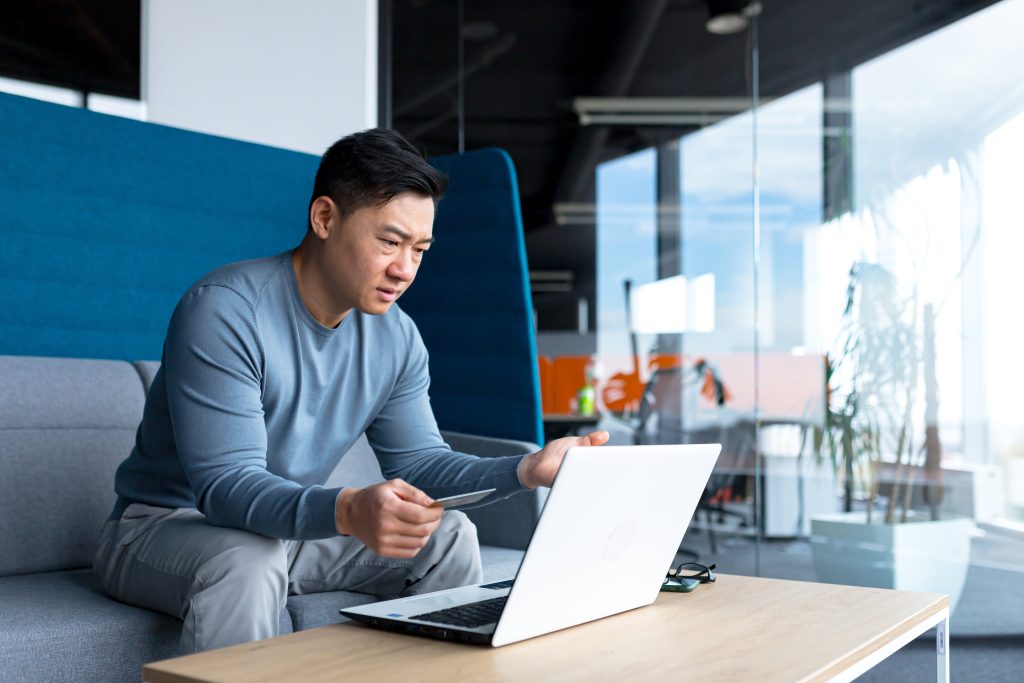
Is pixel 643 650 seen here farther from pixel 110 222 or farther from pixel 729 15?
pixel 729 15

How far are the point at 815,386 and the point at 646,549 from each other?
2.52 m

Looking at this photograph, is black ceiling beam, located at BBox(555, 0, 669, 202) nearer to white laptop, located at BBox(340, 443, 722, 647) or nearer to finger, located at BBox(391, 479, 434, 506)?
white laptop, located at BBox(340, 443, 722, 647)

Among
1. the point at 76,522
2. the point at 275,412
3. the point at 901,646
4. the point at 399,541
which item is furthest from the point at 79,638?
the point at 901,646

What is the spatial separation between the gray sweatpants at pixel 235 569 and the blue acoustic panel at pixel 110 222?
0.92 meters

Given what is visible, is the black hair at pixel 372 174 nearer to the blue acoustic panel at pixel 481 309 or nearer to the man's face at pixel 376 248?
the man's face at pixel 376 248

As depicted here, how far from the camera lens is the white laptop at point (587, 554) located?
112 cm

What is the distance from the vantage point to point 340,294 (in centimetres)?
170

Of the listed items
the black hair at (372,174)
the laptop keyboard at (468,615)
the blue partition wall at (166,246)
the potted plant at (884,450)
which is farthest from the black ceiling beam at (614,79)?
the laptop keyboard at (468,615)

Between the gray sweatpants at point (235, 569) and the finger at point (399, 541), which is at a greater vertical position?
the finger at point (399, 541)

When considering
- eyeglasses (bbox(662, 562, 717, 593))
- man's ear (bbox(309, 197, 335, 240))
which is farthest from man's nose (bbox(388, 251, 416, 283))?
eyeglasses (bbox(662, 562, 717, 593))

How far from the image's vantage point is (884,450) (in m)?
3.52

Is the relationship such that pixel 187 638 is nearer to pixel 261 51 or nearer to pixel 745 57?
pixel 261 51

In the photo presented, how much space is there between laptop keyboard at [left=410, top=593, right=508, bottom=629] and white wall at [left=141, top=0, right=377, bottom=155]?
2.17m

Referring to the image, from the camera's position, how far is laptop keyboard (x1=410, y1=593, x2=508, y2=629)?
121cm
